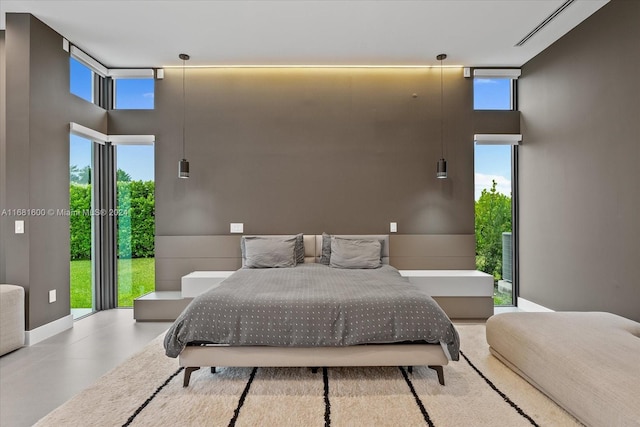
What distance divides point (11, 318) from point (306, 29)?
399 centimetres

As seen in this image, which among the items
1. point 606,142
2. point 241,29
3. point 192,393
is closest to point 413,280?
point 606,142

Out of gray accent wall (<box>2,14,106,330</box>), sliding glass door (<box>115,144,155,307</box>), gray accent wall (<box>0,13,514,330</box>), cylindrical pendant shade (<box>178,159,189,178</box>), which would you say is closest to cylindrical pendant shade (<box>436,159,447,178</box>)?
gray accent wall (<box>0,13,514,330</box>)

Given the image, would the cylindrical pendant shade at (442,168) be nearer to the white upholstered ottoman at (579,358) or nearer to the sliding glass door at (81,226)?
the white upholstered ottoman at (579,358)

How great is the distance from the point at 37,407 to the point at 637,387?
3478 mm

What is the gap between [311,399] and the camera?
246 cm

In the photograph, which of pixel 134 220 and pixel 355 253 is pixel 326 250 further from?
pixel 134 220

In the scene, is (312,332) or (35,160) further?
(35,160)

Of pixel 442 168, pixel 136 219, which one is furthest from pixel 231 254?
pixel 442 168

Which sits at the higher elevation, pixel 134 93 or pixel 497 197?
pixel 134 93

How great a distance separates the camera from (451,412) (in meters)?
2.29

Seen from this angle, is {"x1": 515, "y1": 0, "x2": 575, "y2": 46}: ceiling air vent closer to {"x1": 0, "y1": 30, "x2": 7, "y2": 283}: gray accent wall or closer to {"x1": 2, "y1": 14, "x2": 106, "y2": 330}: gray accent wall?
{"x1": 2, "y1": 14, "x2": 106, "y2": 330}: gray accent wall

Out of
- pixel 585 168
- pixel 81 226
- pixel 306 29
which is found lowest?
pixel 81 226

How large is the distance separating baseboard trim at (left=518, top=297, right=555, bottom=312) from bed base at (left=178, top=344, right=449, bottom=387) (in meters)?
2.55

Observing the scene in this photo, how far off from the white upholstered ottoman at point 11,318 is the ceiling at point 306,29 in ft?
8.83
